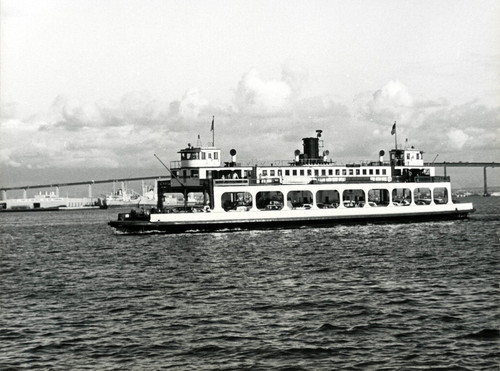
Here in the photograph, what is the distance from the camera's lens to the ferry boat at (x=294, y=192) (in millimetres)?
56009

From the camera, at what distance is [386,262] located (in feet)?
116

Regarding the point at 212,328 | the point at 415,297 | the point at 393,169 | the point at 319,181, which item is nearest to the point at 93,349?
the point at 212,328

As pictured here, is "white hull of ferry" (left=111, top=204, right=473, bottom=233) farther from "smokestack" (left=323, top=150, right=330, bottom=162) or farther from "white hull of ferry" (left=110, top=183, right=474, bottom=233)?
"smokestack" (left=323, top=150, right=330, bottom=162)

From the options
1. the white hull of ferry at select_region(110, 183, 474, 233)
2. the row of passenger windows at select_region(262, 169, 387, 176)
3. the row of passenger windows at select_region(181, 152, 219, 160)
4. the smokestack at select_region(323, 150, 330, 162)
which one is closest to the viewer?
the white hull of ferry at select_region(110, 183, 474, 233)

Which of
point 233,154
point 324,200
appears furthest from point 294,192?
point 233,154

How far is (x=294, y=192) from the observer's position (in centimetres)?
6812

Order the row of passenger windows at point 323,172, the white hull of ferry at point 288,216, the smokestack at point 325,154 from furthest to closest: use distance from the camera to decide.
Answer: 1. the smokestack at point 325,154
2. the row of passenger windows at point 323,172
3. the white hull of ferry at point 288,216

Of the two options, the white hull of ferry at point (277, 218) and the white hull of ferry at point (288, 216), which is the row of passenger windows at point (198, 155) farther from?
the white hull of ferry at point (277, 218)

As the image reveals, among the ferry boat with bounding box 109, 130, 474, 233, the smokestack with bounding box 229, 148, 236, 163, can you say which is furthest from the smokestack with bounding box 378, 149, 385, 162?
the smokestack with bounding box 229, 148, 236, 163

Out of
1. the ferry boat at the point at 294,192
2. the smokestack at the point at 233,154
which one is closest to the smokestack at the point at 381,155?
the ferry boat at the point at 294,192

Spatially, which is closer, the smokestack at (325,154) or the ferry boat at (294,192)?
the ferry boat at (294,192)

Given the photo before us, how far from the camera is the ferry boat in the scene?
5601cm

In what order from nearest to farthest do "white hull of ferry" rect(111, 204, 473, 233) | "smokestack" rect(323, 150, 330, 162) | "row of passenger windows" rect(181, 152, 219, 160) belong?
"white hull of ferry" rect(111, 204, 473, 233), "row of passenger windows" rect(181, 152, 219, 160), "smokestack" rect(323, 150, 330, 162)

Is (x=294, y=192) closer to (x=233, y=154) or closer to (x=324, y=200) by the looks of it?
(x=324, y=200)
